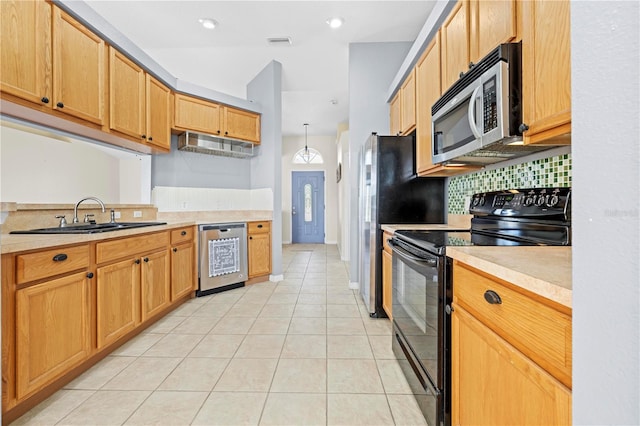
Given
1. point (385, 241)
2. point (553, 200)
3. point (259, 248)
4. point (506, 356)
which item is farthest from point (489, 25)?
point (259, 248)

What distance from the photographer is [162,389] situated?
1.58 m

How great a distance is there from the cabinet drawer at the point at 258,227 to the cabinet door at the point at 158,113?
129cm

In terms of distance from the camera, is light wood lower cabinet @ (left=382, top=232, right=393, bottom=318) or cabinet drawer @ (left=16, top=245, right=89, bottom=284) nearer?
cabinet drawer @ (left=16, top=245, right=89, bottom=284)

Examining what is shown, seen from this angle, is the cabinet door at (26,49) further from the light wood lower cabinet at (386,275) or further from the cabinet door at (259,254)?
the light wood lower cabinet at (386,275)

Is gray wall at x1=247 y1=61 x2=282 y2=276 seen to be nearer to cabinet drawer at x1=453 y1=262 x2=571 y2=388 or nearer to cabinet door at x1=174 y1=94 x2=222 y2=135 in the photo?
cabinet door at x1=174 y1=94 x2=222 y2=135

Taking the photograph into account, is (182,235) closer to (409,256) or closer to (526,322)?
(409,256)

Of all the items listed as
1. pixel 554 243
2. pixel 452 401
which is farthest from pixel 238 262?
pixel 554 243

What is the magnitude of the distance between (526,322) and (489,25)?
55.2 inches

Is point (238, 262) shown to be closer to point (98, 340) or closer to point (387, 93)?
point (98, 340)

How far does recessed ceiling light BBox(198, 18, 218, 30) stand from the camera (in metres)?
3.00

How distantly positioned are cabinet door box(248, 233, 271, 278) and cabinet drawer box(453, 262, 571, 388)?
2.95 m

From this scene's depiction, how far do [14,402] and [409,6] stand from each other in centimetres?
402

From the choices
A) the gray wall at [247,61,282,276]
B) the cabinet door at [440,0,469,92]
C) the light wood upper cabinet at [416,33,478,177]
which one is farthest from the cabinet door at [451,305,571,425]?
the gray wall at [247,61,282,276]

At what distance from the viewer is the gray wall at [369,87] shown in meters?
3.46
